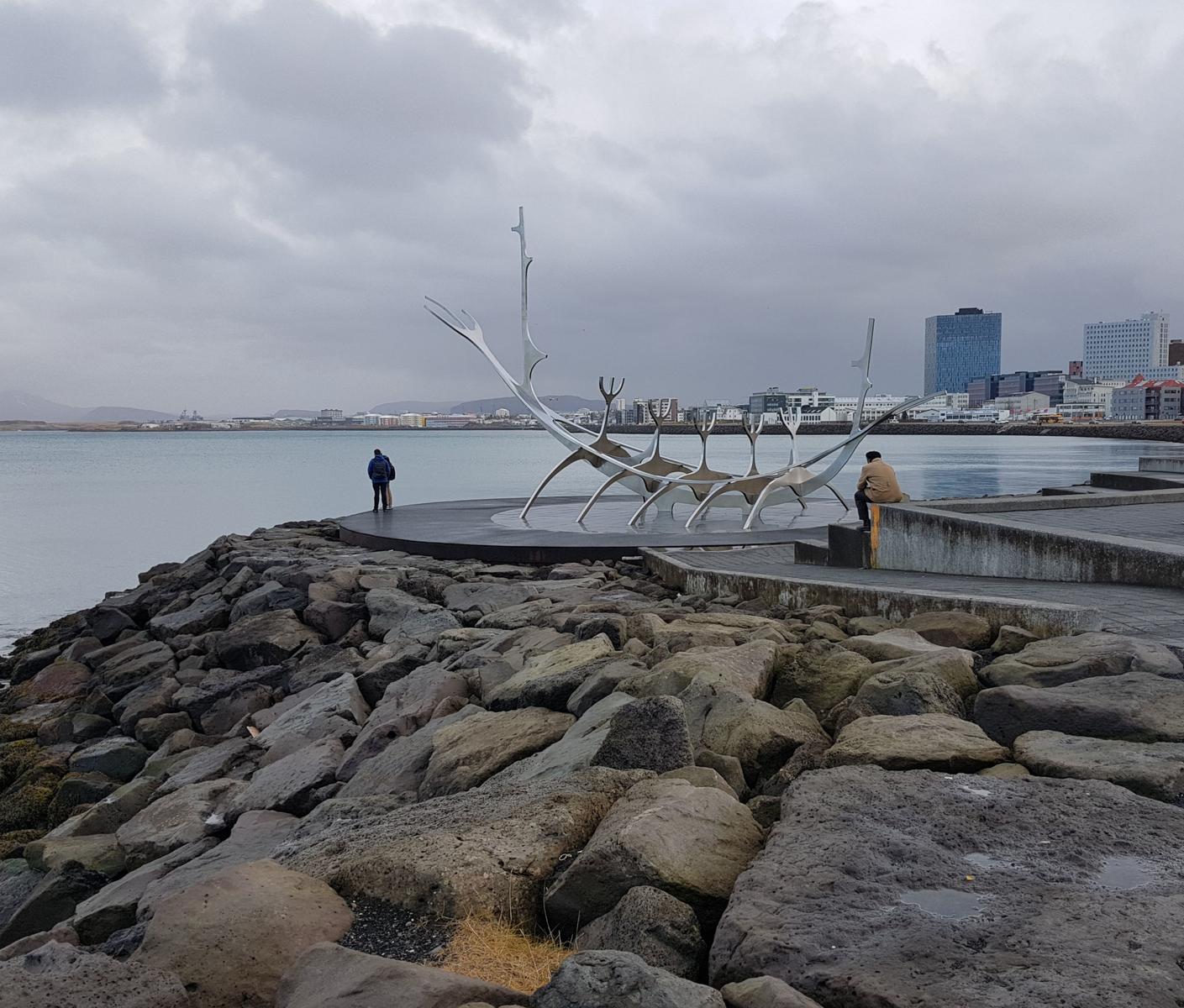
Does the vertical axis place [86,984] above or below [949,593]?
below

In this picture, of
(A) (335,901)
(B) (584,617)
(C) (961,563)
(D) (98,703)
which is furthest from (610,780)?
(D) (98,703)

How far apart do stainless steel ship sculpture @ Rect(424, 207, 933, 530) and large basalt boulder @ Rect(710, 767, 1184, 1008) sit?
34.5 feet

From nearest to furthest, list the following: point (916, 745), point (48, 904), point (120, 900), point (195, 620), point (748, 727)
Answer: point (916, 745) → point (748, 727) → point (120, 900) → point (48, 904) → point (195, 620)

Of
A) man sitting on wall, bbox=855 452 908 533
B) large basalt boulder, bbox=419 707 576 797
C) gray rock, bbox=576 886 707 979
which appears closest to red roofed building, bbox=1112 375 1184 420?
man sitting on wall, bbox=855 452 908 533

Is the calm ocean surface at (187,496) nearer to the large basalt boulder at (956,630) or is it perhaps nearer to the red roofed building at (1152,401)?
the large basalt boulder at (956,630)

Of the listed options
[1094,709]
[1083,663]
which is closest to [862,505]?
[1083,663]

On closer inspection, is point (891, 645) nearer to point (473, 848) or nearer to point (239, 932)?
point (473, 848)

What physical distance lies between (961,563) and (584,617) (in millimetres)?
3105

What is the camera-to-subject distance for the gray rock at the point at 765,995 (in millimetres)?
2488

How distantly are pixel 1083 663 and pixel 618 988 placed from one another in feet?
11.2

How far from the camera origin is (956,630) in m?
6.27

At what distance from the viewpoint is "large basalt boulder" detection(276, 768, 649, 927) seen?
11.4 ft

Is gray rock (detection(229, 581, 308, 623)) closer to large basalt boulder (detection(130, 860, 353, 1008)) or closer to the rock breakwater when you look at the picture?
the rock breakwater

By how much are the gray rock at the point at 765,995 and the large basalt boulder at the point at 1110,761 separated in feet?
5.76
